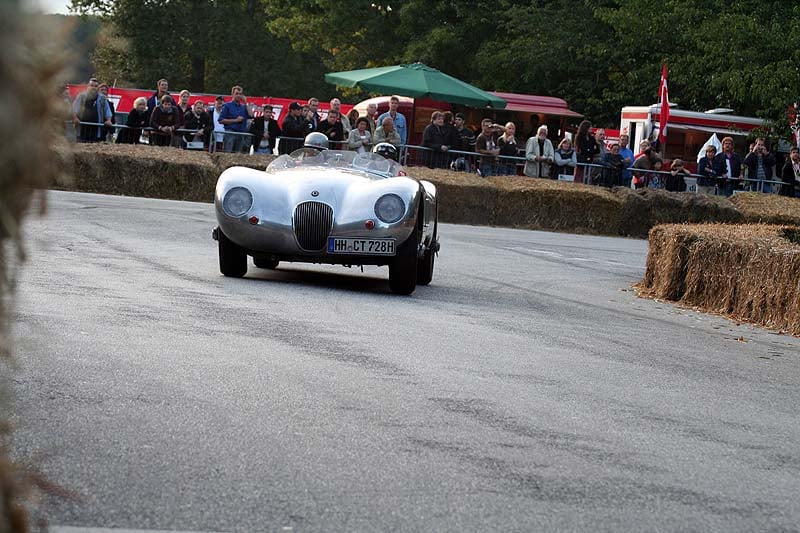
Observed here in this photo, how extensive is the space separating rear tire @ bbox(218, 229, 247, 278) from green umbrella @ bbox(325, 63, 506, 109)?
18651 mm

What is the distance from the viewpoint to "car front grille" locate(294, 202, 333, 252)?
11430 millimetres

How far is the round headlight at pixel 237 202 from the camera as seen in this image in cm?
1148

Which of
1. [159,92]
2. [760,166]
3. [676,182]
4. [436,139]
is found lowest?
[676,182]

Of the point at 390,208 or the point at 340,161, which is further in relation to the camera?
the point at 340,161

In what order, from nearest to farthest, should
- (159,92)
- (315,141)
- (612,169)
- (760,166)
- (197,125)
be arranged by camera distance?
(315,141)
(159,92)
(197,125)
(612,169)
(760,166)

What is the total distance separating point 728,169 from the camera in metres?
29.4

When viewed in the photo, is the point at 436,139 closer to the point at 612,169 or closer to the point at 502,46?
the point at 612,169

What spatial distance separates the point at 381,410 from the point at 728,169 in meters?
24.6

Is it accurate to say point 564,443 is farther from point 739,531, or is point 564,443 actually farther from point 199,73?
point 199,73

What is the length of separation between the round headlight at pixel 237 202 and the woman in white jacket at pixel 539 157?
16.6 metres

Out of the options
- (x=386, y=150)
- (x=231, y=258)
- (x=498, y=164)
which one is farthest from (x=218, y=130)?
(x=231, y=258)

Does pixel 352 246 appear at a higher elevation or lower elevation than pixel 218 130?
lower

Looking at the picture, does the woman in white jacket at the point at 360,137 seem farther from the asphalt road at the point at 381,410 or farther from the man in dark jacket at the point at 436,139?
the asphalt road at the point at 381,410

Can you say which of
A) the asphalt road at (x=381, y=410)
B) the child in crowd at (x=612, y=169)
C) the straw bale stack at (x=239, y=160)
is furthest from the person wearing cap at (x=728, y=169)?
the asphalt road at (x=381, y=410)
